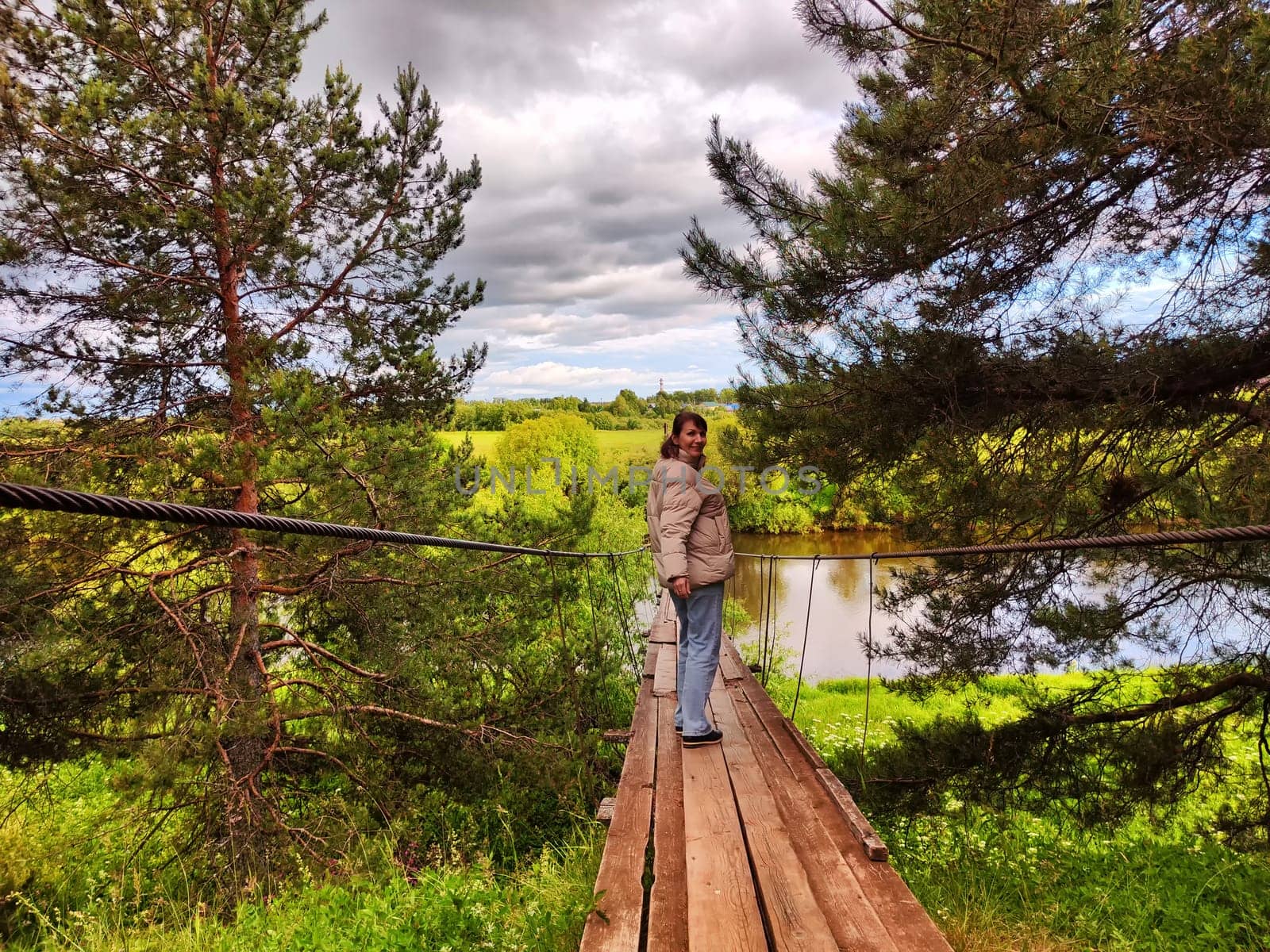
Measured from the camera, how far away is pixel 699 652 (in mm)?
2479

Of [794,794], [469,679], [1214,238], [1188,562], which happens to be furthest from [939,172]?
[469,679]

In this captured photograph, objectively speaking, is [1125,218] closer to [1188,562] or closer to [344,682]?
[1188,562]

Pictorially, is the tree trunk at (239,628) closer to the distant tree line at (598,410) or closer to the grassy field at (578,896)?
the grassy field at (578,896)

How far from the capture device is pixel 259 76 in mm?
5113

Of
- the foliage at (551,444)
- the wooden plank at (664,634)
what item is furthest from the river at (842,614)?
the foliage at (551,444)

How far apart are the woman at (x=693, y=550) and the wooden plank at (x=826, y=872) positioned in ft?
1.03

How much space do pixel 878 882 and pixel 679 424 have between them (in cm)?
151

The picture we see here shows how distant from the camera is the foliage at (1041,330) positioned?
2.43m

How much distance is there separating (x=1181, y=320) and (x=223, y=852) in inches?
213

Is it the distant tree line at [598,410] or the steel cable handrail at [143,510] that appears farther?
the distant tree line at [598,410]

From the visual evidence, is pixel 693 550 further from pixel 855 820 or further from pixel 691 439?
pixel 855 820

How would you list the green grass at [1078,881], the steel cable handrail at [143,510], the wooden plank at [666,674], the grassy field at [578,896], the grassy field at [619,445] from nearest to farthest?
the steel cable handrail at [143,510]
the grassy field at [578,896]
the green grass at [1078,881]
the wooden plank at [666,674]
the grassy field at [619,445]

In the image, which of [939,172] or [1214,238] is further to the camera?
[939,172]

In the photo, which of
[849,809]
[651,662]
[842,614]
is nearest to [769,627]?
[842,614]
